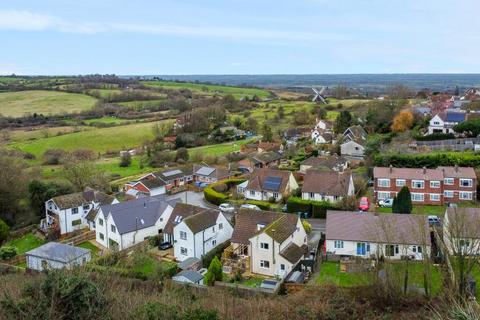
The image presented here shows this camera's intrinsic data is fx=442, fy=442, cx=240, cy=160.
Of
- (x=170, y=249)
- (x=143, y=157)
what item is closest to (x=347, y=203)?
(x=170, y=249)

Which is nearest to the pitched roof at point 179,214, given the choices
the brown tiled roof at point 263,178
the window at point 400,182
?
the brown tiled roof at point 263,178

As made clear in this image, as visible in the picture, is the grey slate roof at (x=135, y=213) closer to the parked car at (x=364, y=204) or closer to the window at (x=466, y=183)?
the parked car at (x=364, y=204)

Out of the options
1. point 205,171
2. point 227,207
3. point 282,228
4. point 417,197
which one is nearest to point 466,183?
point 417,197

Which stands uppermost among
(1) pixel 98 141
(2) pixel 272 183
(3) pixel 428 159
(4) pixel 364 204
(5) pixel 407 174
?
(3) pixel 428 159

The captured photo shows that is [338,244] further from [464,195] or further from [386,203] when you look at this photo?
[464,195]

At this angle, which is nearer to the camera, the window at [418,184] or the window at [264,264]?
the window at [264,264]

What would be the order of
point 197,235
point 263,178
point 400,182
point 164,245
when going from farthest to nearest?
point 263,178, point 400,182, point 164,245, point 197,235

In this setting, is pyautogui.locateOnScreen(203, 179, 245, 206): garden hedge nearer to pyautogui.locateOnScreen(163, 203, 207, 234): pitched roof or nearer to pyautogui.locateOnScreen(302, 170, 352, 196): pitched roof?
pyautogui.locateOnScreen(302, 170, 352, 196): pitched roof
